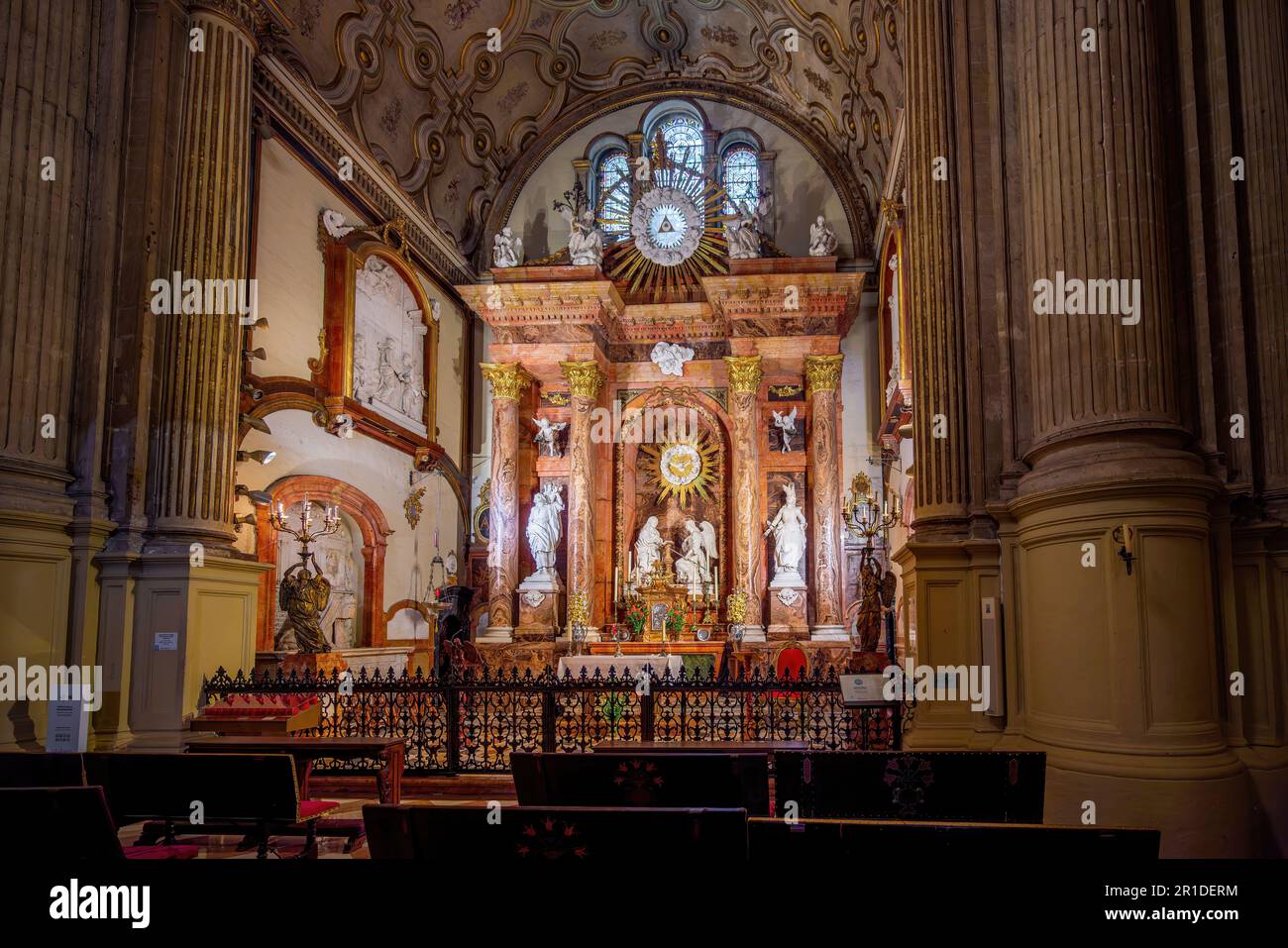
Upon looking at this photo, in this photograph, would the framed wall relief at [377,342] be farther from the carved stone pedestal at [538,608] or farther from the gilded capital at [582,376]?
the carved stone pedestal at [538,608]

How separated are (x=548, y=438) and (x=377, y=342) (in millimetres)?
3923

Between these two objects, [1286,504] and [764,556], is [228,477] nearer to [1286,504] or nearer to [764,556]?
[1286,504]

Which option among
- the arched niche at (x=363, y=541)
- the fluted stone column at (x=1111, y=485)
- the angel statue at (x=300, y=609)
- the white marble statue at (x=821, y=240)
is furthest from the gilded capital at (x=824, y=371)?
the fluted stone column at (x=1111, y=485)

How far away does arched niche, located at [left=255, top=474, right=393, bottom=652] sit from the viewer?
11828mm

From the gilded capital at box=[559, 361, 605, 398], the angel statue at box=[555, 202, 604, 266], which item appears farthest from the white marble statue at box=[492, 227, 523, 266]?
the gilded capital at box=[559, 361, 605, 398]

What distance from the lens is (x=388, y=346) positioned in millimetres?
15812

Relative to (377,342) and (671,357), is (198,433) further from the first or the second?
(671,357)

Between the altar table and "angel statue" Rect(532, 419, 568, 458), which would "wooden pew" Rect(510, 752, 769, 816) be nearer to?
the altar table

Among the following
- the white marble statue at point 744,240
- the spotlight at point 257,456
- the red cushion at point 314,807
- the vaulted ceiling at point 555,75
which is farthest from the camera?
the white marble statue at point 744,240

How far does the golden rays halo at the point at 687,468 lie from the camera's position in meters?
18.5

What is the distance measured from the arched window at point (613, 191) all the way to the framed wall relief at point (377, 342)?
405cm

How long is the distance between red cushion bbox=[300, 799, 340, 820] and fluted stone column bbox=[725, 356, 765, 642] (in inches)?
462

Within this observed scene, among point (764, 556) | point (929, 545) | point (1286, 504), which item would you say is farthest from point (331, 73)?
point (1286, 504)

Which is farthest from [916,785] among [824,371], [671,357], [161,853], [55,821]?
[671,357]
